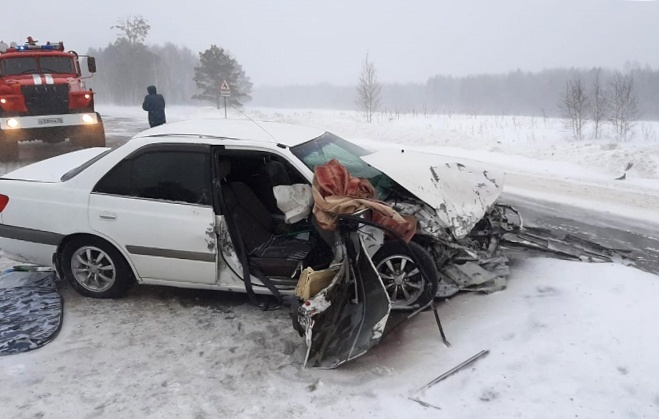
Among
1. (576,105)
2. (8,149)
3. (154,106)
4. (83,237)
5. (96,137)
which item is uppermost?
(154,106)

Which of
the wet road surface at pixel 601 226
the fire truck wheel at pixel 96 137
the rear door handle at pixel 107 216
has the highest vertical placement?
the fire truck wheel at pixel 96 137

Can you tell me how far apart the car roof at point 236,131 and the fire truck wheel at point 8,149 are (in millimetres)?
9065

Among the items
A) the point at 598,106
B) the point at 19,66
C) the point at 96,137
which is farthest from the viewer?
the point at 598,106

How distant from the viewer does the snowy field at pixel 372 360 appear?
2752mm

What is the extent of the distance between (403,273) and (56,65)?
41.5ft

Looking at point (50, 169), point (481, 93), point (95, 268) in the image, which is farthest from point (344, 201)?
point (481, 93)

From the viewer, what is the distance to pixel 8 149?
1126cm

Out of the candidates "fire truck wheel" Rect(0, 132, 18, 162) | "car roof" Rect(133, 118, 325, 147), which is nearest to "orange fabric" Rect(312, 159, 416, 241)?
"car roof" Rect(133, 118, 325, 147)

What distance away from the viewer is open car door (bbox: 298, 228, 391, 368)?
318 centimetres

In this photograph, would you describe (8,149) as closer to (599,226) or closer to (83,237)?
(83,237)

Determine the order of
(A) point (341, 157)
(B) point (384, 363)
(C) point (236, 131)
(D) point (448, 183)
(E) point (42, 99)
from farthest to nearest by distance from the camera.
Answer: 1. (E) point (42, 99)
2. (A) point (341, 157)
3. (C) point (236, 131)
4. (D) point (448, 183)
5. (B) point (384, 363)

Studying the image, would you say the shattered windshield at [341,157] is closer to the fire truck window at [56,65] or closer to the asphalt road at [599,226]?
the asphalt road at [599,226]

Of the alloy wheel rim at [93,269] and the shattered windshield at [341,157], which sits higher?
the shattered windshield at [341,157]

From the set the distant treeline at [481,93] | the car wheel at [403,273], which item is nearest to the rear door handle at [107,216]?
the car wheel at [403,273]
